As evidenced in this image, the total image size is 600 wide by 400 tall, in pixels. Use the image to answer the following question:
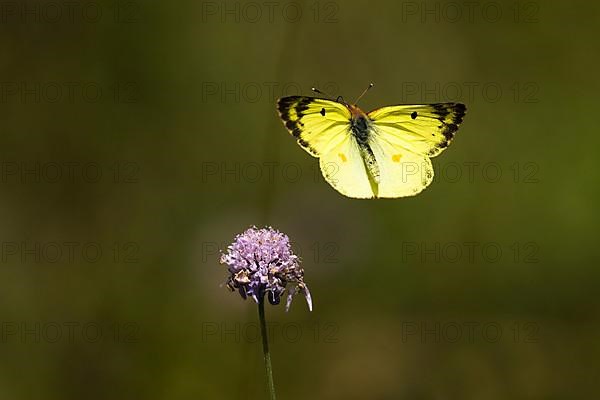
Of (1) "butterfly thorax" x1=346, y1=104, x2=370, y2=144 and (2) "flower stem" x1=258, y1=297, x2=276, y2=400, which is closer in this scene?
(2) "flower stem" x1=258, y1=297, x2=276, y2=400

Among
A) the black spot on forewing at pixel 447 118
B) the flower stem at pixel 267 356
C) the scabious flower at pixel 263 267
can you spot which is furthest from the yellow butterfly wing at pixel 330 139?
the flower stem at pixel 267 356

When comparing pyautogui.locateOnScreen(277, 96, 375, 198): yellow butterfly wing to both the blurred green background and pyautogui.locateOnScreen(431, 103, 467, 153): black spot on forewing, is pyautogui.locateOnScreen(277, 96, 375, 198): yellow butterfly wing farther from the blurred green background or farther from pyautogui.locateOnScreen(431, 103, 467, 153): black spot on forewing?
the blurred green background

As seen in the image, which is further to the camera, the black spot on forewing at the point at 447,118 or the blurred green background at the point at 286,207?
the blurred green background at the point at 286,207

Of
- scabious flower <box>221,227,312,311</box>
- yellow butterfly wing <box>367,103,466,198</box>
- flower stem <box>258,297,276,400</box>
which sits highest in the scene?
yellow butterfly wing <box>367,103,466,198</box>

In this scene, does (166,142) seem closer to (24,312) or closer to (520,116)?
Answer: (24,312)

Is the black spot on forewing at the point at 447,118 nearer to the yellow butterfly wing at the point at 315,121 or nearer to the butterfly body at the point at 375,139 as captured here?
the butterfly body at the point at 375,139

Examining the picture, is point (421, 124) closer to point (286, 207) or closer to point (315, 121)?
point (315, 121)

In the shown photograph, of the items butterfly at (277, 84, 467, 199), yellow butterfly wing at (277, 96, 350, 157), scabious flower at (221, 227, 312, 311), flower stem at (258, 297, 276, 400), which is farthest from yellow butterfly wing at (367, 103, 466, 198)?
flower stem at (258, 297, 276, 400)
